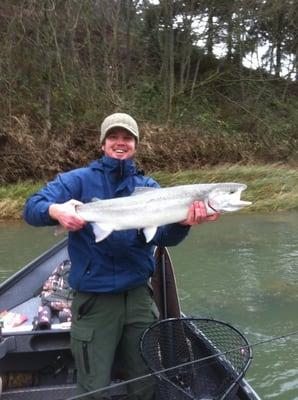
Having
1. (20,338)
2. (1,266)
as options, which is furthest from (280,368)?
(1,266)

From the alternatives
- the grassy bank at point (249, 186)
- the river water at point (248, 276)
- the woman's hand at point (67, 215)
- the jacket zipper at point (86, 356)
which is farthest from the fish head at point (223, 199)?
the grassy bank at point (249, 186)

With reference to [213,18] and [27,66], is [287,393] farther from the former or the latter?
[213,18]

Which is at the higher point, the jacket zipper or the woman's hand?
the woman's hand

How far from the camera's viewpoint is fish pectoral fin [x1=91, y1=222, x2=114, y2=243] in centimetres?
282

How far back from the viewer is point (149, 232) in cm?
289

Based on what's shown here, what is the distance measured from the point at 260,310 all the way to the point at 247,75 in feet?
65.6

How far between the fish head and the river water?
2.71 meters

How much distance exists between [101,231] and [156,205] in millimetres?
335

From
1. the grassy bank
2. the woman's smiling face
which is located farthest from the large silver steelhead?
Answer: the grassy bank

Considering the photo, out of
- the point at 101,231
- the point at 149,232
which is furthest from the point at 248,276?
the point at 101,231

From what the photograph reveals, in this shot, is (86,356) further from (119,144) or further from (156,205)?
(119,144)

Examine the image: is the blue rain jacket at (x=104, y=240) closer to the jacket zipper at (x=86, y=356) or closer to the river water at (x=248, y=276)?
the jacket zipper at (x=86, y=356)

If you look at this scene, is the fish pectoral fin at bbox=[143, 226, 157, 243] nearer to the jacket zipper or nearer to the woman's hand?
the woman's hand

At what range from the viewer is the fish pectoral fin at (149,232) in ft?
9.38
